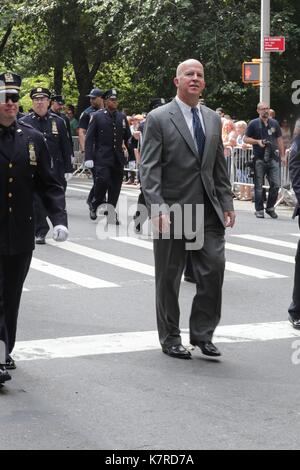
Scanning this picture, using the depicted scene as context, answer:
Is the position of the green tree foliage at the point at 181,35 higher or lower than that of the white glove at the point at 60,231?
higher

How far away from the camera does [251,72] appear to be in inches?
910

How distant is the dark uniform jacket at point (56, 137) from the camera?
1453cm

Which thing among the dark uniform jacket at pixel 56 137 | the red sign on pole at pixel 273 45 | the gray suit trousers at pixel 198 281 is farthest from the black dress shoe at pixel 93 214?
the gray suit trousers at pixel 198 281

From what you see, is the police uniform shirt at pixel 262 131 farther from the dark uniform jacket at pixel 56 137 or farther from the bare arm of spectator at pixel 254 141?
the dark uniform jacket at pixel 56 137

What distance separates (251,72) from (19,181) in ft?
53.8

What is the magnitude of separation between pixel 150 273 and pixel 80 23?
2312cm

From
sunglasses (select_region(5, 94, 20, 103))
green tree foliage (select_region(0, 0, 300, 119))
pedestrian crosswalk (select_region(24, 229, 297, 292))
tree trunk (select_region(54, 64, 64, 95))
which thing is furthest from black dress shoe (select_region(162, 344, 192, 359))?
tree trunk (select_region(54, 64, 64, 95))

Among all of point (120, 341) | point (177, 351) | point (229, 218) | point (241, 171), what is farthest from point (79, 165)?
point (177, 351)

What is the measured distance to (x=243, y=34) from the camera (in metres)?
28.3

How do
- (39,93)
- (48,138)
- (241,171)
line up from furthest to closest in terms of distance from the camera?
1. (241,171)
2. (48,138)
3. (39,93)

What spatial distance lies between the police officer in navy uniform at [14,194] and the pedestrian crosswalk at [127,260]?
11.5 ft

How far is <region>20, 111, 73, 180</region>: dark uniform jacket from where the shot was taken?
47.7 feet

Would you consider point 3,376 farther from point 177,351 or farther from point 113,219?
point 113,219

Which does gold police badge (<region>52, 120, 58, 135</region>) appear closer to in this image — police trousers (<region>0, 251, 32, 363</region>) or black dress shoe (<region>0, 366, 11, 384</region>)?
police trousers (<region>0, 251, 32, 363</region>)
